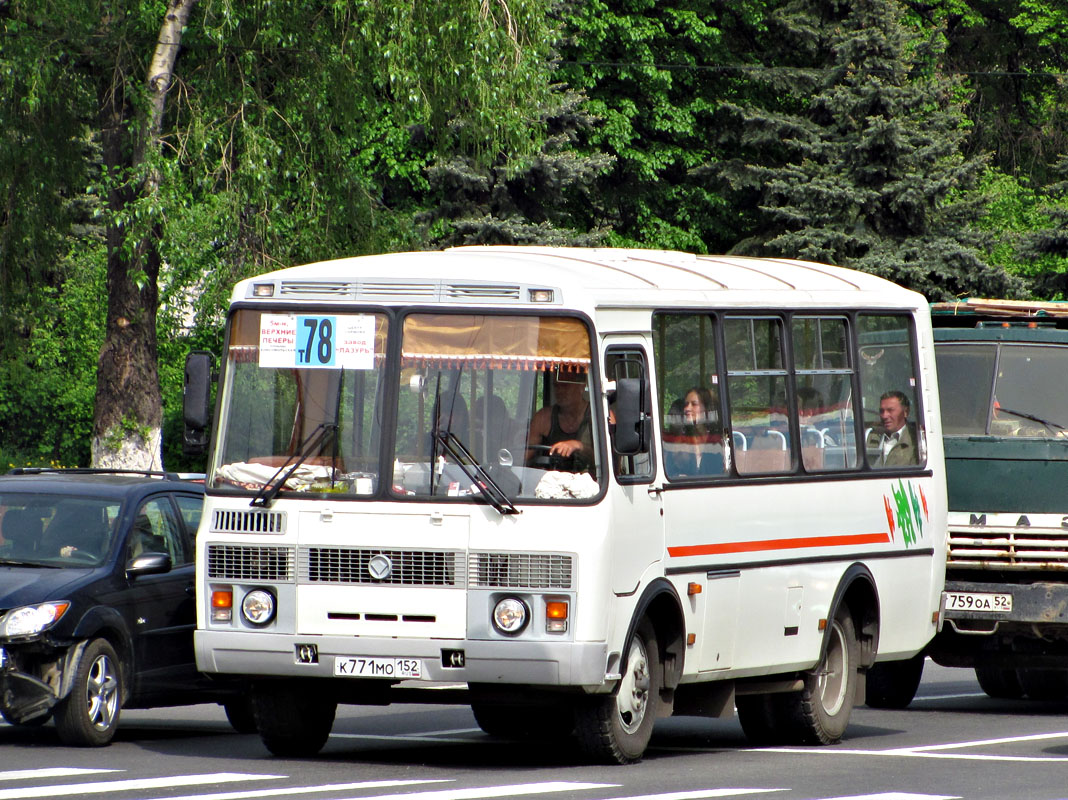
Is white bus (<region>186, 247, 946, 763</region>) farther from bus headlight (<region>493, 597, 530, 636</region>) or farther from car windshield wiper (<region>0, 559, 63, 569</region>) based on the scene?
car windshield wiper (<region>0, 559, 63, 569</region>)

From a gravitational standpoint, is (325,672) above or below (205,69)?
below

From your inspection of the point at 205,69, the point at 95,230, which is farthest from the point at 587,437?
the point at 95,230

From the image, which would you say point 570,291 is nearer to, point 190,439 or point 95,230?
point 190,439

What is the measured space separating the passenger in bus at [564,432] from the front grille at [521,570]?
510 millimetres

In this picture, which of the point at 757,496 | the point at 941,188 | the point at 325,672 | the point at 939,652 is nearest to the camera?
the point at 325,672

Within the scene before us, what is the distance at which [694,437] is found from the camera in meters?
11.6

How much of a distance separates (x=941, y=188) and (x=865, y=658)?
2559cm

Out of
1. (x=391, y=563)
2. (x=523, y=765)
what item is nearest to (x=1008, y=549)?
(x=523, y=765)

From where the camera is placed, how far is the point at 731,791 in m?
9.91

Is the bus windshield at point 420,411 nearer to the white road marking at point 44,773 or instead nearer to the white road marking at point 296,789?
the white road marking at point 296,789

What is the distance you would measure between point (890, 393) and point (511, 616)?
14.2ft

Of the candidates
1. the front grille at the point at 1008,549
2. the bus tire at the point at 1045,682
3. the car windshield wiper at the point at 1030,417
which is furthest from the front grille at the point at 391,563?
the bus tire at the point at 1045,682

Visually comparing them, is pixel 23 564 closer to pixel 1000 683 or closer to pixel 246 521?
pixel 246 521

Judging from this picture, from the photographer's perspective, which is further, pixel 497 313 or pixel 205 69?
pixel 205 69
